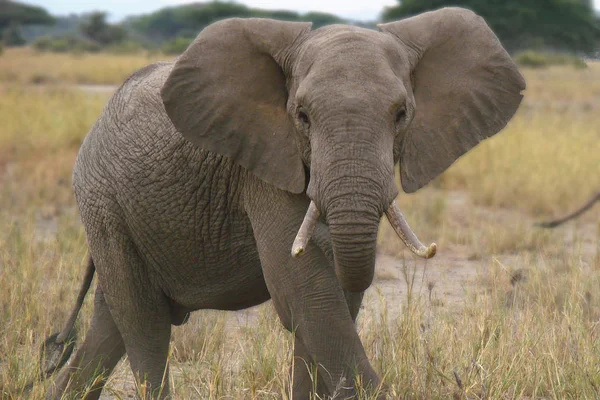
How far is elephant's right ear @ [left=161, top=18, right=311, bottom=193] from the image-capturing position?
12.4ft

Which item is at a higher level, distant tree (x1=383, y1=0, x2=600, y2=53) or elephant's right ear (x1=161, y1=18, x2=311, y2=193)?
elephant's right ear (x1=161, y1=18, x2=311, y2=193)

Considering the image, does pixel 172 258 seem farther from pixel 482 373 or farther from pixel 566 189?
pixel 566 189

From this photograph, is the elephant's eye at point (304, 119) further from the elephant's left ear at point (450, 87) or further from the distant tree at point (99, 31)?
the distant tree at point (99, 31)

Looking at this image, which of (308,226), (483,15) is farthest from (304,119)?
(483,15)

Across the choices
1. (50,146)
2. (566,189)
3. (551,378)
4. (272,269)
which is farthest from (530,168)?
(272,269)

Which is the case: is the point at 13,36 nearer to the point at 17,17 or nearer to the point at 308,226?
the point at 17,17

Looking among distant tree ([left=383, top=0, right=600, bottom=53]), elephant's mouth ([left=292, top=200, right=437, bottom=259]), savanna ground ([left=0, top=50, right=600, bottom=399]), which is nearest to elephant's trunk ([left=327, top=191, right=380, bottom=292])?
elephant's mouth ([left=292, top=200, right=437, bottom=259])

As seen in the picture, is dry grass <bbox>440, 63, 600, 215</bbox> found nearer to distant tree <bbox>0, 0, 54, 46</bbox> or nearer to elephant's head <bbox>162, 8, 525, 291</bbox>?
elephant's head <bbox>162, 8, 525, 291</bbox>

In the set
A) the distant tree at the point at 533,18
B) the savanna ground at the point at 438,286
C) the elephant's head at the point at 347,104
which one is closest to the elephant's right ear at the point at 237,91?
the elephant's head at the point at 347,104

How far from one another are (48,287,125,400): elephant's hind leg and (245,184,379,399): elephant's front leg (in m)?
1.28

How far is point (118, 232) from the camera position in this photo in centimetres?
448

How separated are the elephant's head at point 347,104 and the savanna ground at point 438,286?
2.51 ft

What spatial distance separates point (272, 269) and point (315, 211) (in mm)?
460

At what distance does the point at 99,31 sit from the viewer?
55.2 meters
